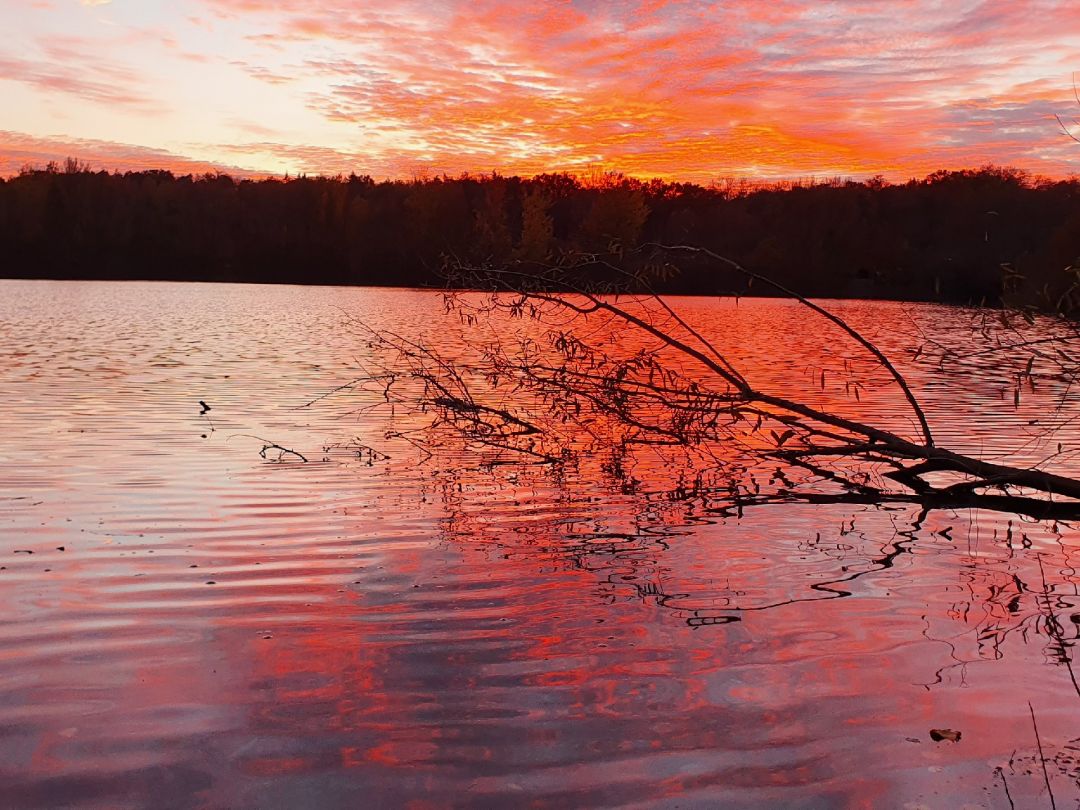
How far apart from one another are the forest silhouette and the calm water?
220ft

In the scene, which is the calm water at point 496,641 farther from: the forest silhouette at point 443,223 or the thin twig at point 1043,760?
the forest silhouette at point 443,223

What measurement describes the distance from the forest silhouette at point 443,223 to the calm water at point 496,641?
220 feet

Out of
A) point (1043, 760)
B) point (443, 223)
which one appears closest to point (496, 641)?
point (1043, 760)

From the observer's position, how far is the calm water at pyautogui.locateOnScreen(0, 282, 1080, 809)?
412 cm

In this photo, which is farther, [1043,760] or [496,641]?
[496,641]

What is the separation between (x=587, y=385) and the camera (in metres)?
10.6

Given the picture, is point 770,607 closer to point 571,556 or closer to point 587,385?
point 571,556

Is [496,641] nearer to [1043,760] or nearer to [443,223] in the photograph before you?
[1043,760]

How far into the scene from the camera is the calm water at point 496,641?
4.12 meters

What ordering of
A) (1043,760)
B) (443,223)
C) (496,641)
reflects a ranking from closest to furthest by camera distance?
(1043,760) < (496,641) < (443,223)

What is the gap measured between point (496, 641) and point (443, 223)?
3736 inches

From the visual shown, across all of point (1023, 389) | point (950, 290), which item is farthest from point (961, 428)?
point (950, 290)

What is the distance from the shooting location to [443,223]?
98.3 m

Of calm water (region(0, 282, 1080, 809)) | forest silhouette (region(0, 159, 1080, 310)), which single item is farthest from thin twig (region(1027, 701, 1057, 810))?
forest silhouette (region(0, 159, 1080, 310))
